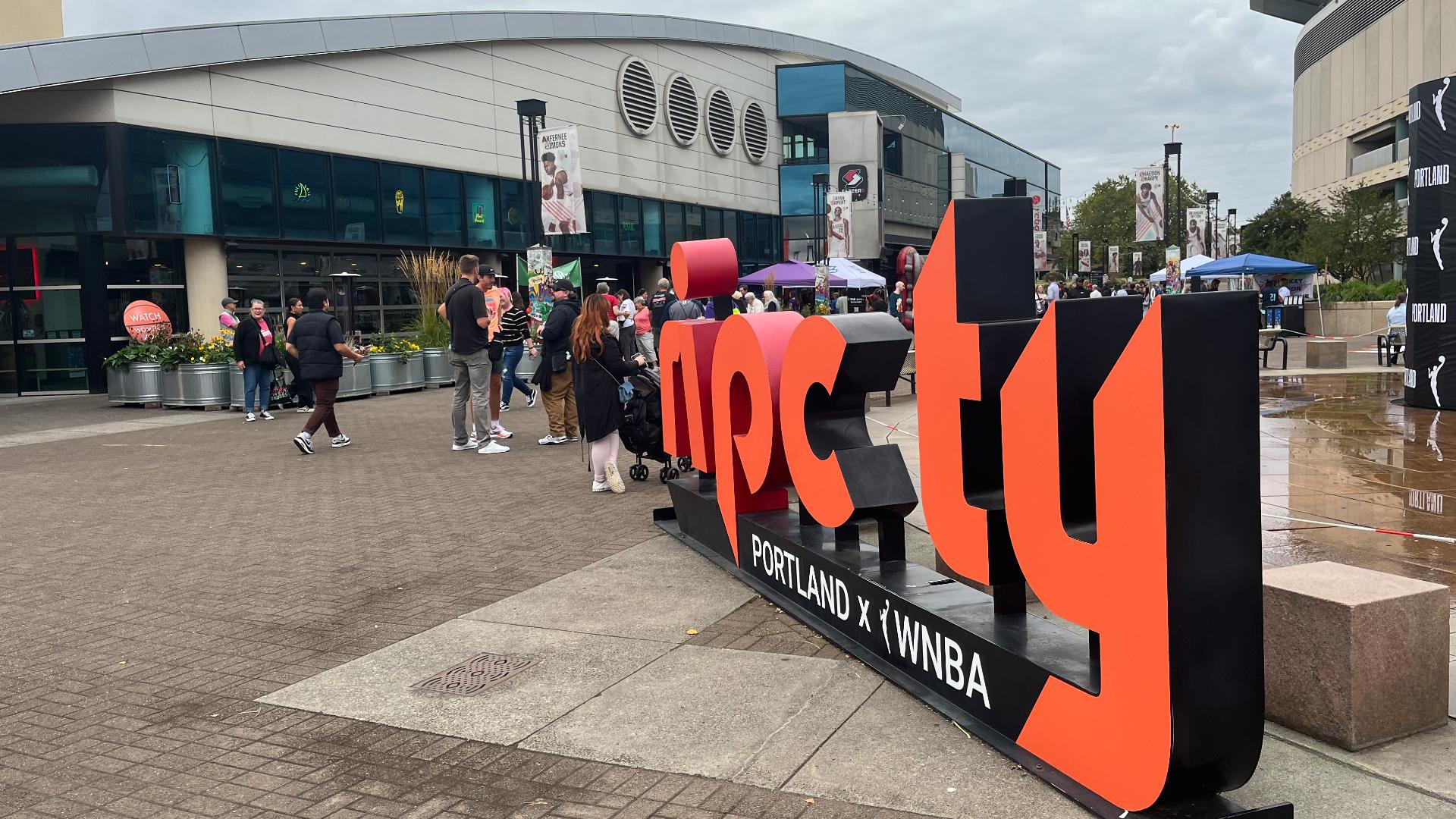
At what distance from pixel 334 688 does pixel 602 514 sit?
4.05 meters

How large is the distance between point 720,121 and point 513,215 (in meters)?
15.4

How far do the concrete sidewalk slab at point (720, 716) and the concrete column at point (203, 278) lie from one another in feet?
73.9

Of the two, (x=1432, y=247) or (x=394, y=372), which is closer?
(x=1432, y=247)

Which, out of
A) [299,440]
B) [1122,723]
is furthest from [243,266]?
[1122,723]

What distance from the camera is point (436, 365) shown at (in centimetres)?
2386

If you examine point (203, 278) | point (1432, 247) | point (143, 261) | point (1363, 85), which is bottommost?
point (1432, 247)

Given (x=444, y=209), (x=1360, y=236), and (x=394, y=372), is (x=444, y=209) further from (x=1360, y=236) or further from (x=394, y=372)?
(x=1360, y=236)

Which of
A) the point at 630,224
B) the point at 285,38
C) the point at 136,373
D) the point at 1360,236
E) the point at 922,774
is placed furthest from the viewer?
the point at 630,224

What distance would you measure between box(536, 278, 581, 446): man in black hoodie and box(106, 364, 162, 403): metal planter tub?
10660mm

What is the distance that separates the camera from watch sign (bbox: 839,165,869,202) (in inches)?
1970

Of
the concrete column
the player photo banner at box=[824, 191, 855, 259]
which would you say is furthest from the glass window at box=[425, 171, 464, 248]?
the player photo banner at box=[824, 191, 855, 259]

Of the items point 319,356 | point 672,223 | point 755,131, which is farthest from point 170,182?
point 755,131

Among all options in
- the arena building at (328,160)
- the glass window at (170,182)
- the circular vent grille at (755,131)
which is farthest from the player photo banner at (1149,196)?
the glass window at (170,182)

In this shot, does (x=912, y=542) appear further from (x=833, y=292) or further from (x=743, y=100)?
(x=743, y=100)
